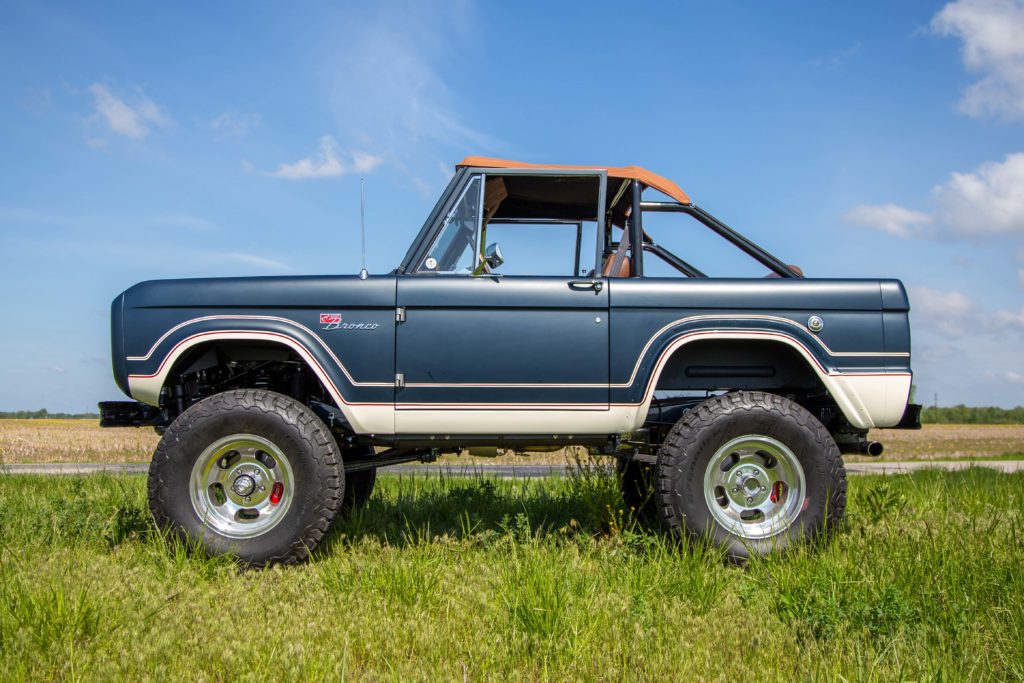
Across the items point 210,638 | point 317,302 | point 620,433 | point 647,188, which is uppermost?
point 647,188

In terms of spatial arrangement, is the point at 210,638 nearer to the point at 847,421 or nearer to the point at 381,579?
the point at 381,579

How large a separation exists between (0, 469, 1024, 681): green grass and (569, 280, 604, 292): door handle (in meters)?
1.32

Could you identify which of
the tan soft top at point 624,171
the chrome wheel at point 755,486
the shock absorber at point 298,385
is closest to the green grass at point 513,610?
the chrome wheel at point 755,486

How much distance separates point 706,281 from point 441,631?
8.23ft

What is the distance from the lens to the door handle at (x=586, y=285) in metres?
4.12

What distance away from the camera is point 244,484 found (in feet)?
13.3

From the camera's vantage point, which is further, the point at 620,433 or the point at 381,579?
the point at 620,433

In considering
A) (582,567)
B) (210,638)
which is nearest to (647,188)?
(582,567)

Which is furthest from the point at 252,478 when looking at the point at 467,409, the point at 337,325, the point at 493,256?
the point at 493,256

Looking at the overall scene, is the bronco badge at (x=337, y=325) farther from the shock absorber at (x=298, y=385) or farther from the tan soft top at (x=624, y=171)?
the tan soft top at (x=624, y=171)

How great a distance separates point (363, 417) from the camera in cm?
404

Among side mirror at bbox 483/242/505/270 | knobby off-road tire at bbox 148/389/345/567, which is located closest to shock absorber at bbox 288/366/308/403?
knobby off-road tire at bbox 148/389/345/567

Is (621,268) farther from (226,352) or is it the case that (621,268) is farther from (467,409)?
(226,352)

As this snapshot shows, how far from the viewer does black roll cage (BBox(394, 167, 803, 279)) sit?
4.36 meters
